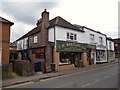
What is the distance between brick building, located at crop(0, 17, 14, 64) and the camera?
57.5 feet

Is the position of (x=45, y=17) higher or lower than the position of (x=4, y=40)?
higher

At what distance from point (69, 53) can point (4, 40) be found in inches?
387

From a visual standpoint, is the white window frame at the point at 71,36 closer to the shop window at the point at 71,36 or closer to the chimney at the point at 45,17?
the shop window at the point at 71,36

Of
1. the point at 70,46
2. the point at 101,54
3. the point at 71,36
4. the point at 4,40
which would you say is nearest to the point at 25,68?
the point at 4,40

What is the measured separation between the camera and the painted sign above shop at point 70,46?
2187 centimetres

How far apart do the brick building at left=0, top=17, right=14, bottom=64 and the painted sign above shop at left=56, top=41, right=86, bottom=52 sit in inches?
245

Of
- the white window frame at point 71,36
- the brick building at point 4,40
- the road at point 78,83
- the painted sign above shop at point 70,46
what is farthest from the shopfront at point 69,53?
the road at point 78,83

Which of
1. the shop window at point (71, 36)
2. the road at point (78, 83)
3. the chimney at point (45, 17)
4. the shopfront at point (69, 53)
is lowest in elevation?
the road at point (78, 83)

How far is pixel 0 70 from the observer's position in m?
14.8

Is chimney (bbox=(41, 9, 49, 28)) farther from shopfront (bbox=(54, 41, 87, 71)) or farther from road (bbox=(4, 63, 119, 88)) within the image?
road (bbox=(4, 63, 119, 88))

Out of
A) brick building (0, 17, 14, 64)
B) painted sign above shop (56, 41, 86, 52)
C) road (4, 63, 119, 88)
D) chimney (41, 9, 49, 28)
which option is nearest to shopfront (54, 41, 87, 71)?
painted sign above shop (56, 41, 86, 52)

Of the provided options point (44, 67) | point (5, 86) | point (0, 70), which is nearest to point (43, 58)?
point (44, 67)

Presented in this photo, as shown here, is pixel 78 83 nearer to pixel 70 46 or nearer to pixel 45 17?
pixel 70 46

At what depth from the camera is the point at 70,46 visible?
23.5 meters
